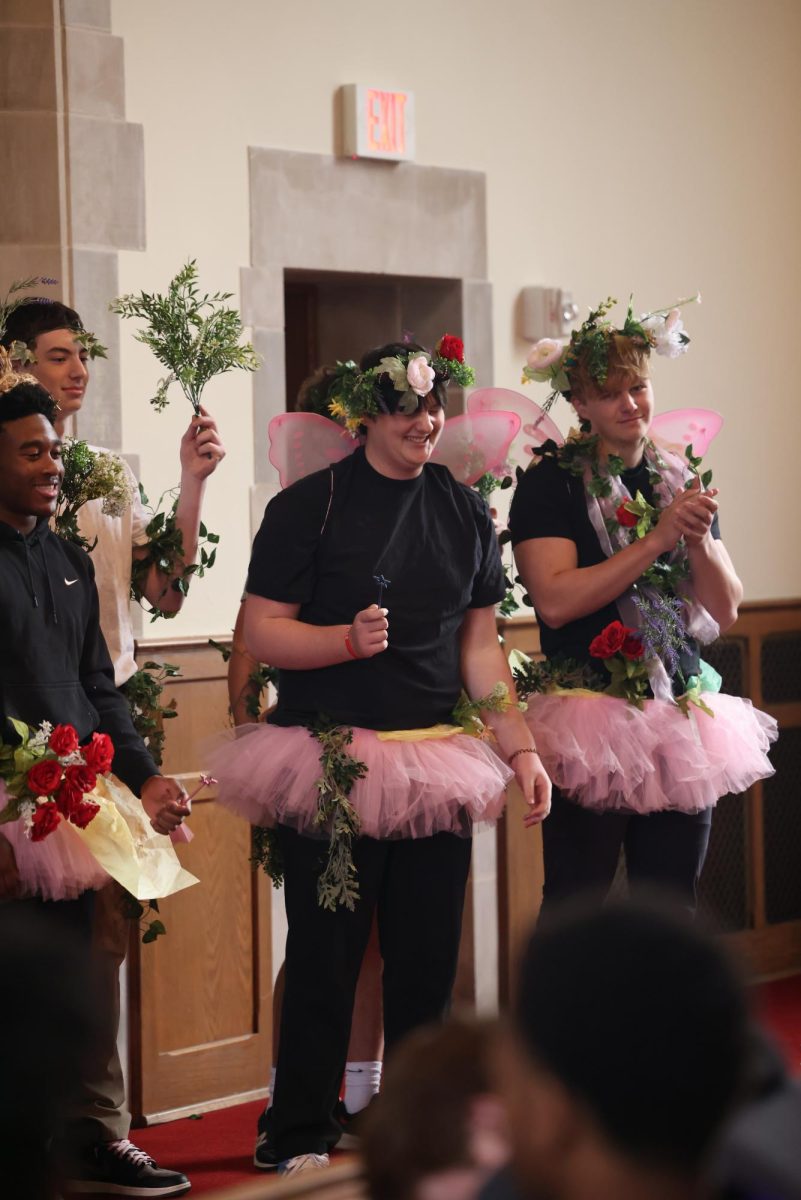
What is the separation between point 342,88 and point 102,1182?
272 centimetres

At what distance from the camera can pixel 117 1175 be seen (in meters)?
3.15

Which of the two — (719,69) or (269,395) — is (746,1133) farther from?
(719,69)

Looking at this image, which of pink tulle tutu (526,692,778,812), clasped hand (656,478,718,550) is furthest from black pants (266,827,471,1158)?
clasped hand (656,478,718,550)

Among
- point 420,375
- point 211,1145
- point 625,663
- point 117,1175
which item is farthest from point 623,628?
point 211,1145

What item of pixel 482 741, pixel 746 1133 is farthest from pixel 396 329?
pixel 746 1133

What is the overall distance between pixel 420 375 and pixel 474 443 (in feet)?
1.53

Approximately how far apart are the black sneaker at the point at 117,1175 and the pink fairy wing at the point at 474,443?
1529 mm

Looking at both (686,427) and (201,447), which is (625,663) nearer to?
(686,427)

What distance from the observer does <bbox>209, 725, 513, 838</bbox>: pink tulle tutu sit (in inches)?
109

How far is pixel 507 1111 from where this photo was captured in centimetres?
83

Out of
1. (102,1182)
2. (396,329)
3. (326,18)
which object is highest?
(326,18)

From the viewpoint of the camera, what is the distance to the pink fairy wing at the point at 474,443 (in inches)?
128

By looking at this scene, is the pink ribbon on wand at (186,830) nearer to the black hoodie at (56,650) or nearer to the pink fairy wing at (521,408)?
the black hoodie at (56,650)

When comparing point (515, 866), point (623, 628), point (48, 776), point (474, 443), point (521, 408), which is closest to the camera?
point (48, 776)
